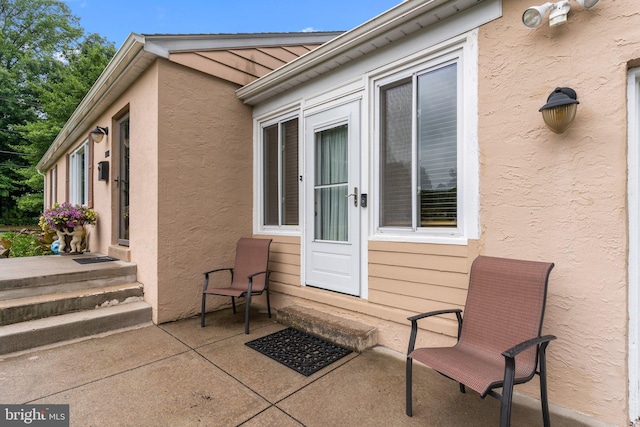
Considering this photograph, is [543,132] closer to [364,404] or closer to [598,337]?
[598,337]

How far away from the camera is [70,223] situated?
498 cm

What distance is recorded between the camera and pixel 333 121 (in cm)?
326

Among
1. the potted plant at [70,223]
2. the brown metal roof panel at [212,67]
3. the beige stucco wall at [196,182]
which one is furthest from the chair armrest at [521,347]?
the potted plant at [70,223]

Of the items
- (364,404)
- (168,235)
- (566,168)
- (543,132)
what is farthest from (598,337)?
(168,235)

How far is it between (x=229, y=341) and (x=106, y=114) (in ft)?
15.0

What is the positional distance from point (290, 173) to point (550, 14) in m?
2.82

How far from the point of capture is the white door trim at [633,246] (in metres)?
1.73

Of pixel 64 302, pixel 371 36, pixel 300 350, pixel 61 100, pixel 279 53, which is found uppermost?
pixel 61 100

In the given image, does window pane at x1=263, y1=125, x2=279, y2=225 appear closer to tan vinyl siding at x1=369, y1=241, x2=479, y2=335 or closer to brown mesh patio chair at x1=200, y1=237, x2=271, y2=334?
brown mesh patio chair at x1=200, y1=237, x2=271, y2=334

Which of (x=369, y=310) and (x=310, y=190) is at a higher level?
(x=310, y=190)

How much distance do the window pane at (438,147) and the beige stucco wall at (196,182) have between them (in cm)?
253

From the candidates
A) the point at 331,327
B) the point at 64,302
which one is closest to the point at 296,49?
the point at 331,327

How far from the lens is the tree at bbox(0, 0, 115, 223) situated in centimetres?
1367

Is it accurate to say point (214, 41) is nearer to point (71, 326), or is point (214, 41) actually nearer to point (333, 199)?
point (333, 199)
